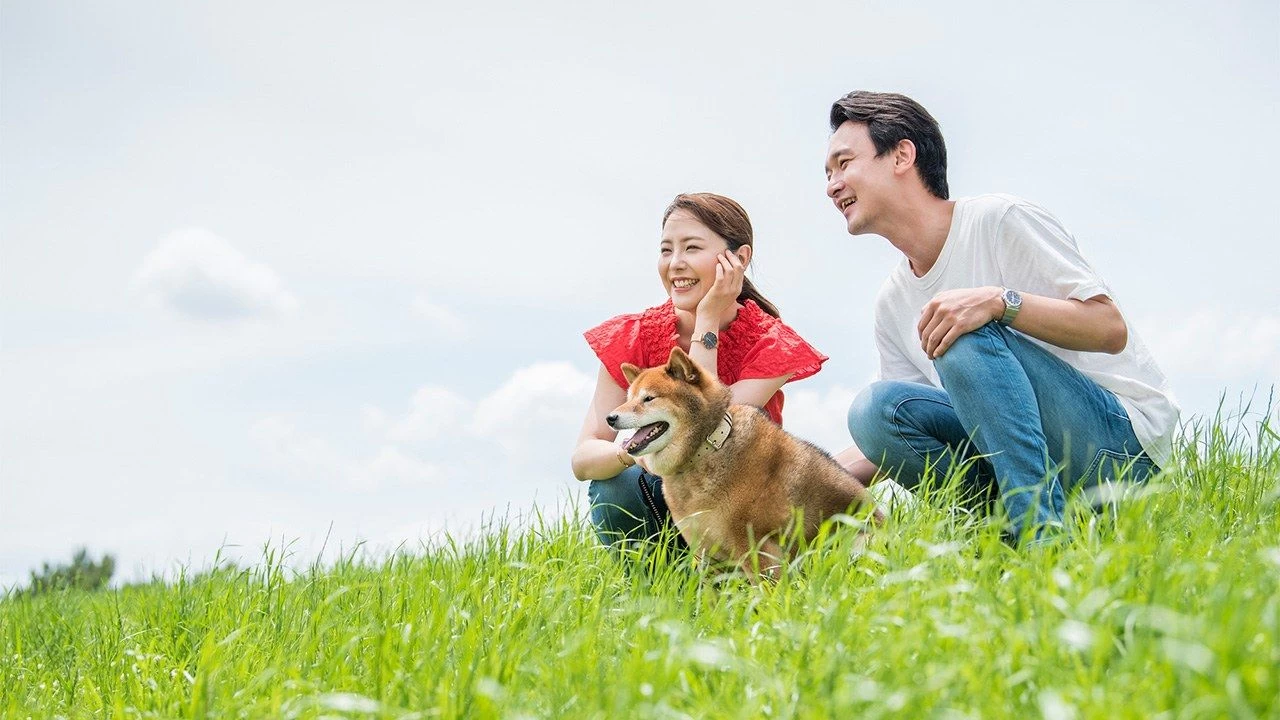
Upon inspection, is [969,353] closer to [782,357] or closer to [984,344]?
[984,344]

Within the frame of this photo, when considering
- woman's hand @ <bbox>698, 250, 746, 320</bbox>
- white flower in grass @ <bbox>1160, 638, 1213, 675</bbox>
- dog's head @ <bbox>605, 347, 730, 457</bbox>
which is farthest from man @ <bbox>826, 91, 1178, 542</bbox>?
white flower in grass @ <bbox>1160, 638, 1213, 675</bbox>

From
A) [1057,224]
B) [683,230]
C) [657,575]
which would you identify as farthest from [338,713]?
[1057,224]

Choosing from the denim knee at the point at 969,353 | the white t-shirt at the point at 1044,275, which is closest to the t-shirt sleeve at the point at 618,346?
the white t-shirt at the point at 1044,275

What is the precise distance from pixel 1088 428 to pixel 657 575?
1933mm

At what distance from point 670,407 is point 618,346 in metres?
0.76

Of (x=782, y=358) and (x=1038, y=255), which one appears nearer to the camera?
(x=1038, y=255)

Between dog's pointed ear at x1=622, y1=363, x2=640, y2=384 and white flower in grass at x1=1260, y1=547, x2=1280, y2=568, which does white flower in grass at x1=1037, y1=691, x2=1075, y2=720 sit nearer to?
white flower in grass at x1=1260, y1=547, x2=1280, y2=568

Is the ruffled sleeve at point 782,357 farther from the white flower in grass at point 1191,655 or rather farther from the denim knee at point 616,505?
the white flower in grass at point 1191,655

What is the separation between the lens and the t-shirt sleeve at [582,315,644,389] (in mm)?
5125

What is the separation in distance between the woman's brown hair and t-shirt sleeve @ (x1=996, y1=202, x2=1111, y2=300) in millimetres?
1185

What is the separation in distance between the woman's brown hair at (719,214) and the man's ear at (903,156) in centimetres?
78

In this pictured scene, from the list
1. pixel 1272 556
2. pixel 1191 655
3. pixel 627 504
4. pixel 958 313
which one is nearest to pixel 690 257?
pixel 627 504

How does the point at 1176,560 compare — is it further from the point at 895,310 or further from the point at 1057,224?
the point at 895,310

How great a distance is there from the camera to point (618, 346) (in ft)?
16.9
